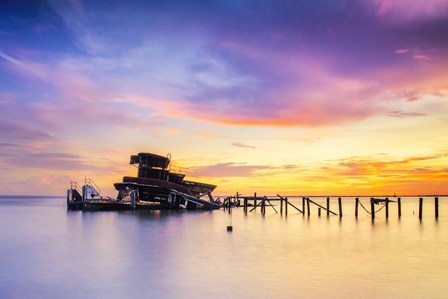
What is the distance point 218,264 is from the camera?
24.3 metres

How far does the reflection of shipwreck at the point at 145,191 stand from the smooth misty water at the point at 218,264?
19.3 m

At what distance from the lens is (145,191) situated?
206 feet

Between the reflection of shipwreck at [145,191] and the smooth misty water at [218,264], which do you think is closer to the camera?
the smooth misty water at [218,264]

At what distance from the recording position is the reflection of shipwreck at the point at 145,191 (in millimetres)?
60428

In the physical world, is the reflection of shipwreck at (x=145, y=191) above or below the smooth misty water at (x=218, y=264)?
above

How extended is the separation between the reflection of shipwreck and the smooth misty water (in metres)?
19.3

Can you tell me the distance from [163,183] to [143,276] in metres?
40.4

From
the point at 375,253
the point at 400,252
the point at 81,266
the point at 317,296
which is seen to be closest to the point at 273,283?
the point at 317,296

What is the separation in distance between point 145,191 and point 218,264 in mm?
39974

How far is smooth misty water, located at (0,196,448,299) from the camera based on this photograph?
1858 cm

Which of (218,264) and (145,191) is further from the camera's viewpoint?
(145,191)

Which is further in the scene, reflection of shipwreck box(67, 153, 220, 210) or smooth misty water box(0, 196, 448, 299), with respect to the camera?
reflection of shipwreck box(67, 153, 220, 210)

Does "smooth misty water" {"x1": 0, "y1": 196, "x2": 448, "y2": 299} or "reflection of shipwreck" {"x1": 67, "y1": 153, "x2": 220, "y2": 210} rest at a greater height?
"reflection of shipwreck" {"x1": 67, "y1": 153, "x2": 220, "y2": 210}

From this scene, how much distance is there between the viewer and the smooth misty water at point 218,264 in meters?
18.6
